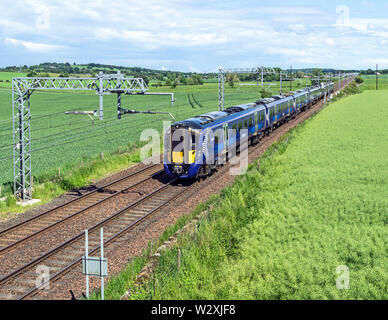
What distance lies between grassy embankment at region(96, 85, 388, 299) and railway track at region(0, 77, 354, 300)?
98.2 inches

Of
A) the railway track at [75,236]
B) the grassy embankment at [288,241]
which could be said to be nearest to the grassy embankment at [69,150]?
the railway track at [75,236]

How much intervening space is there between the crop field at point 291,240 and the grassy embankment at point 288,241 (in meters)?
0.03

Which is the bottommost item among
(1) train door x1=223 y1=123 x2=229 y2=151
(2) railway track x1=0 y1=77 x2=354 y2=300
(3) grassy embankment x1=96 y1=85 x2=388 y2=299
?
(2) railway track x1=0 y1=77 x2=354 y2=300

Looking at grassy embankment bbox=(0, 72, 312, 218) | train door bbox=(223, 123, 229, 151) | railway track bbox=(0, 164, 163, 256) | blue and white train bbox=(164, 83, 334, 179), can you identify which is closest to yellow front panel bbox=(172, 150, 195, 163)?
blue and white train bbox=(164, 83, 334, 179)

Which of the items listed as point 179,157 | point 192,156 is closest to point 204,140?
point 192,156

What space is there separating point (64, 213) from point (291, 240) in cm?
1014

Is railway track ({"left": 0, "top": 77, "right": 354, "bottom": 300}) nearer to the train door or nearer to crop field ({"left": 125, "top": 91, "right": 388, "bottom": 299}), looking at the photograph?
crop field ({"left": 125, "top": 91, "right": 388, "bottom": 299})

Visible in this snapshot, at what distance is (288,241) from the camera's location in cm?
1401

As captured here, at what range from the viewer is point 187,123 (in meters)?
22.8

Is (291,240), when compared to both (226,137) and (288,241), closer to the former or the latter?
(288,241)

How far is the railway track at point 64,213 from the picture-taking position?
16406mm

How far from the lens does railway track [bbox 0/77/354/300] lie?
42.4 ft

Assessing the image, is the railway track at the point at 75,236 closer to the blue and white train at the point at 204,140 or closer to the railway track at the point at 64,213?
the railway track at the point at 64,213

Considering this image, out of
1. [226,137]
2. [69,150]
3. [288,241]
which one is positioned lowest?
[288,241]
